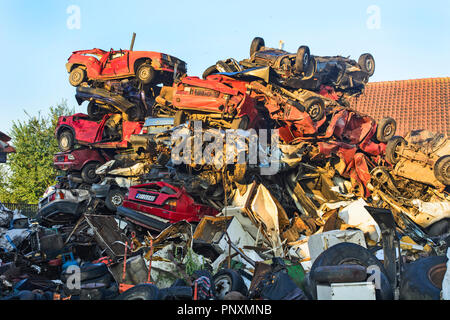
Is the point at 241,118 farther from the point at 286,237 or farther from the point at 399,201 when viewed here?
the point at 399,201

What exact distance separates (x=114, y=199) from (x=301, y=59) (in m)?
6.01

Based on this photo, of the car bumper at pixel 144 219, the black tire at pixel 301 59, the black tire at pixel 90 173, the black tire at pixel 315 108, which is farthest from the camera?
the black tire at pixel 90 173

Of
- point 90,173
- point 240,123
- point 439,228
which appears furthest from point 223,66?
point 439,228

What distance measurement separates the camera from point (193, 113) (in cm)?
1105

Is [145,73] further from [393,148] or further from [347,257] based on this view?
[347,257]

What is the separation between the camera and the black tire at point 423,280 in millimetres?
4258

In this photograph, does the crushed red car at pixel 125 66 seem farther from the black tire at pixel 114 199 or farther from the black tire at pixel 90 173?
the black tire at pixel 114 199

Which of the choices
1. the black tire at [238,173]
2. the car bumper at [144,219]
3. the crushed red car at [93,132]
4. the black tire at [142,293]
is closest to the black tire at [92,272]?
the black tire at [142,293]

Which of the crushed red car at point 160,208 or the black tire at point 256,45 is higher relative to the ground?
the black tire at point 256,45

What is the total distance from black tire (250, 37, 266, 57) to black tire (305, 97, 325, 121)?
3.79m

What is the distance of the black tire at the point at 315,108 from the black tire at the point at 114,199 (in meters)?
5.09
